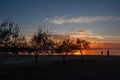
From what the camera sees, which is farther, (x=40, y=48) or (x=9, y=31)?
(x=40, y=48)

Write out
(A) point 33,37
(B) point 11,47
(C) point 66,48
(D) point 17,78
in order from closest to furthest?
(B) point 11,47
(D) point 17,78
(A) point 33,37
(C) point 66,48

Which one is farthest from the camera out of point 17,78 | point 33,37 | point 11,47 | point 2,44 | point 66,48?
point 66,48

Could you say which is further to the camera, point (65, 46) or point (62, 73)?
point (65, 46)

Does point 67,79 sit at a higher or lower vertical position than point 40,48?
lower

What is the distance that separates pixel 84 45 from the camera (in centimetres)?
7081

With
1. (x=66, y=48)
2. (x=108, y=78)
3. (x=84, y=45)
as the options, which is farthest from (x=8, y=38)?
(x=84, y=45)

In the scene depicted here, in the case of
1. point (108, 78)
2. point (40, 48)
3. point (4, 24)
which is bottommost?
point (108, 78)

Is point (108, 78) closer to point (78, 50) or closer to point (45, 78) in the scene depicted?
point (45, 78)

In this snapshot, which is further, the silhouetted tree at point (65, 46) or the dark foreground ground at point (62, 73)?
the silhouetted tree at point (65, 46)

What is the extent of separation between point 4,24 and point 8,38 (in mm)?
2020

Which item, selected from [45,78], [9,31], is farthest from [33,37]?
[9,31]

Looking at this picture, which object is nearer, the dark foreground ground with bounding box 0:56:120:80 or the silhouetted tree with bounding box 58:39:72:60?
the dark foreground ground with bounding box 0:56:120:80

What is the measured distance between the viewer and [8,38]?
106 ft

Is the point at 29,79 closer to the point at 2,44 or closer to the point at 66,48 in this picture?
the point at 2,44
